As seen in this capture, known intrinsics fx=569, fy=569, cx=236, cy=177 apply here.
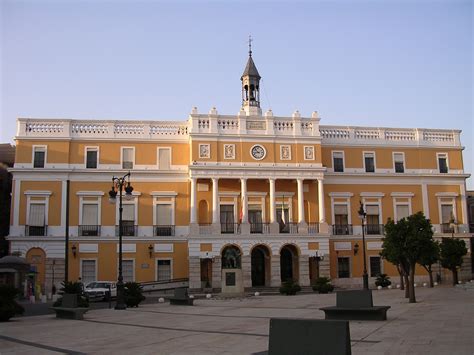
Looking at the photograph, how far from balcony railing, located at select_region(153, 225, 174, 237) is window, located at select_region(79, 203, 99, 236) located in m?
4.26

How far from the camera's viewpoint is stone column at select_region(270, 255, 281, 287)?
1609 inches

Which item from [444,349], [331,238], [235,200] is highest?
[235,200]

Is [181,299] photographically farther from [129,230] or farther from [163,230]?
[129,230]

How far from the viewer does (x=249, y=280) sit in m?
40.4

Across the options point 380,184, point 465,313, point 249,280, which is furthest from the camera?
point 380,184

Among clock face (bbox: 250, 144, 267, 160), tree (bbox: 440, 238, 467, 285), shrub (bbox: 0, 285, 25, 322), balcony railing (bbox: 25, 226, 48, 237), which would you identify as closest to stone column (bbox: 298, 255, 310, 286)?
clock face (bbox: 250, 144, 267, 160)

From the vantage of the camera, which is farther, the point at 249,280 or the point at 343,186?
the point at 343,186

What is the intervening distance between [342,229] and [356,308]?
2932 centimetres

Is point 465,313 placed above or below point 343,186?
below

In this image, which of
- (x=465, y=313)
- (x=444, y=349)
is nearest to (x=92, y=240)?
(x=465, y=313)

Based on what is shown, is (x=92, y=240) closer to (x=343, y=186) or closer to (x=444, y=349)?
(x=343, y=186)

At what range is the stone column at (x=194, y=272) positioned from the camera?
39938mm

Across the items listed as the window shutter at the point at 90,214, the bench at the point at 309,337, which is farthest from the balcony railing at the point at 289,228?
the bench at the point at 309,337

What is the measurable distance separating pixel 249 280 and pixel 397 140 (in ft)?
57.7
